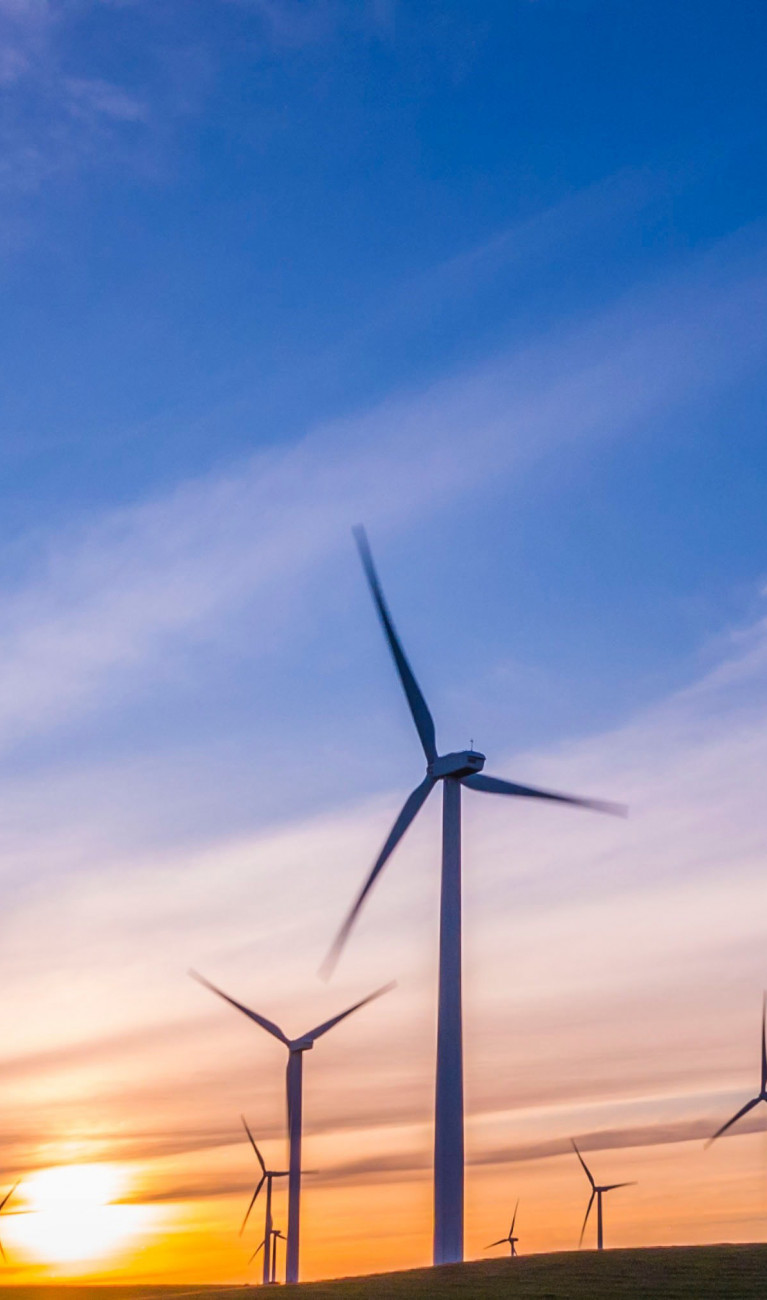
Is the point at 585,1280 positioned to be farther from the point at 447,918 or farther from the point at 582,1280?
the point at 447,918

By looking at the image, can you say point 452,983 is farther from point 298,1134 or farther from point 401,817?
point 298,1134

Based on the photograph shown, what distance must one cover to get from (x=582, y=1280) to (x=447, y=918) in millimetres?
20006

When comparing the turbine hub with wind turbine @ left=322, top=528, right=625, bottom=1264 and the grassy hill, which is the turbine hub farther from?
the grassy hill

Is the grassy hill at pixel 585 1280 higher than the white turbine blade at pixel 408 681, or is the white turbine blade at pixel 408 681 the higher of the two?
the white turbine blade at pixel 408 681

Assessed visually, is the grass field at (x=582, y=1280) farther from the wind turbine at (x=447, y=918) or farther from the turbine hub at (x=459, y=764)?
the turbine hub at (x=459, y=764)

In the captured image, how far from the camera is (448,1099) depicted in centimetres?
7775

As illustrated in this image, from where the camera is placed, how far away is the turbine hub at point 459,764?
279 feet

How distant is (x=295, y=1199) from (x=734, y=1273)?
41309 millimetres

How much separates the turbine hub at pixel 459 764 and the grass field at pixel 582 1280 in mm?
25881

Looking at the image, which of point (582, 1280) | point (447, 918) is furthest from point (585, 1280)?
point (447, 918)

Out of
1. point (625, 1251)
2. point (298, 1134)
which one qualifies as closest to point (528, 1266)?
point (625, 1251)

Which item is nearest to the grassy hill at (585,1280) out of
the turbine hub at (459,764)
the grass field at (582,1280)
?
the grass field at (582,1280)

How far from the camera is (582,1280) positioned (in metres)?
80.2

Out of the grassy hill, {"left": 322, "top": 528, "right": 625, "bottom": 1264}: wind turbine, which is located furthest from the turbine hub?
the grassy hill
